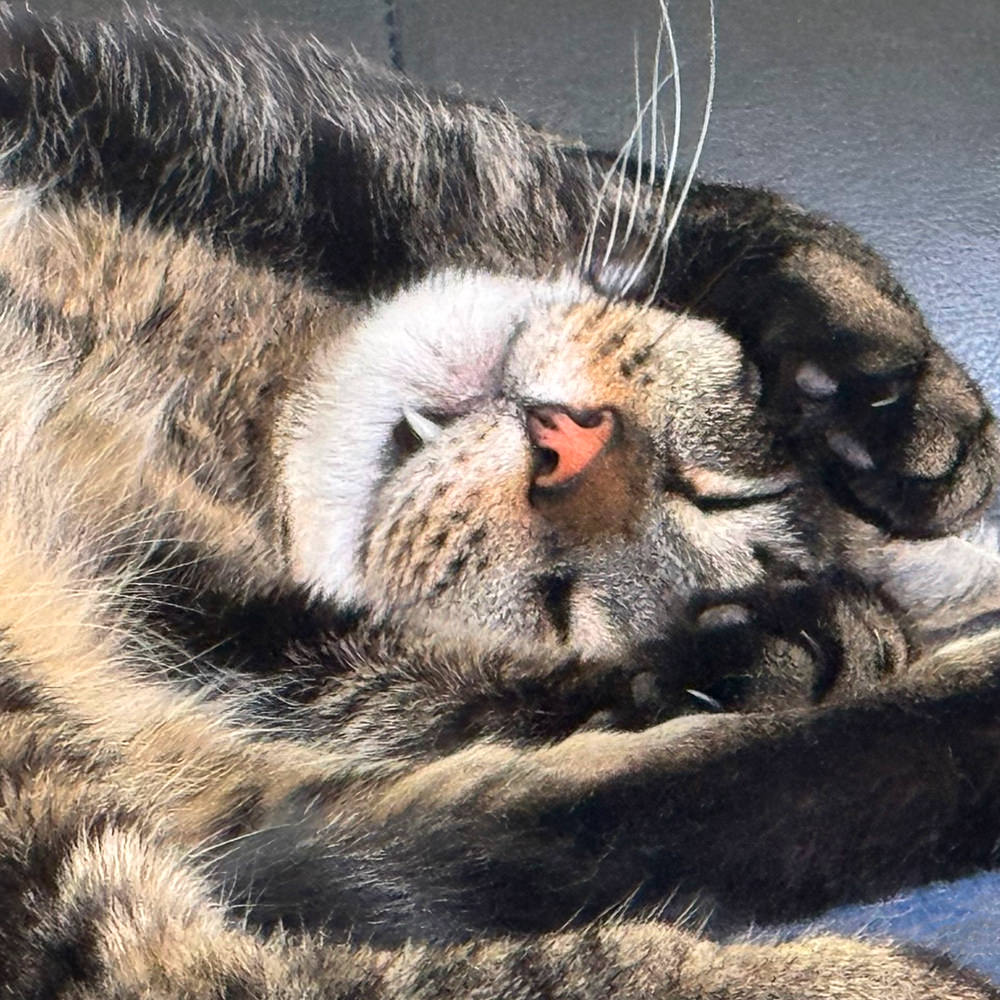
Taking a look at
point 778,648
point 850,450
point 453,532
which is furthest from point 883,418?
point 453,532

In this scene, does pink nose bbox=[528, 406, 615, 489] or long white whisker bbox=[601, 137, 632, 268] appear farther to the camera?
long white whisker bbox=[601, 137, 632, 268]

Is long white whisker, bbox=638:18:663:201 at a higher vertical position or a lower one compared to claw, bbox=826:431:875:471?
higher

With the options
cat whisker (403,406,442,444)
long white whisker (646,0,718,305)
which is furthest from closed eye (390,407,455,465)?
long white whisker (646,0,718,305)

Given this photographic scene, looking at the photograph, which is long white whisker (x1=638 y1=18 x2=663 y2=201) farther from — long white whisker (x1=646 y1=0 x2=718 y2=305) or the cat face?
the cat face

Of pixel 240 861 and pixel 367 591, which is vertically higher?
pixel 367 591

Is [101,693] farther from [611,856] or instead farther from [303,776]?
[611,856]

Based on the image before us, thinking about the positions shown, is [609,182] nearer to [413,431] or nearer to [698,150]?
[698,150]

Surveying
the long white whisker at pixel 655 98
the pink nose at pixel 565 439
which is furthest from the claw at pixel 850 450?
the long white whisker at pixel 655 98

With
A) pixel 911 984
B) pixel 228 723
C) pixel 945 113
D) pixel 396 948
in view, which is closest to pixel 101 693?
pixel 228 723
